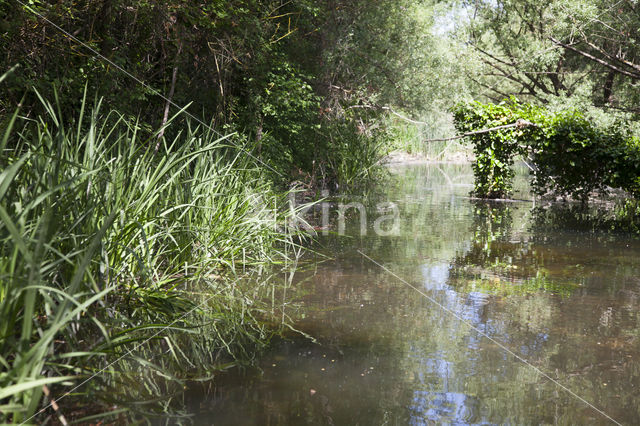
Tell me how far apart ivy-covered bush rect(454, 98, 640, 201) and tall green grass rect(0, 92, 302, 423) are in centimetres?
653

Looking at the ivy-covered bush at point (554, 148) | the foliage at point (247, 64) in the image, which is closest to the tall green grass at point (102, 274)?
the foliage at point (247, 64)

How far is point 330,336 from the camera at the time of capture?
4012 millimetres

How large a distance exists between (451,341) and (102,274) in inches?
88.3

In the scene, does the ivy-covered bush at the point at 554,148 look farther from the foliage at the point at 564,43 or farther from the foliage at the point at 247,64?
the foliage at the point at 564,43

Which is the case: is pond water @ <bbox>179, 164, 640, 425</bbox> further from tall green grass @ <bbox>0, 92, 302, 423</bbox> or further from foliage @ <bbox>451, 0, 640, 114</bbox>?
foliage @ <bbox>451, 0, 640, 114</bbox>

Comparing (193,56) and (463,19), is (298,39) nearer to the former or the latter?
(193,56)

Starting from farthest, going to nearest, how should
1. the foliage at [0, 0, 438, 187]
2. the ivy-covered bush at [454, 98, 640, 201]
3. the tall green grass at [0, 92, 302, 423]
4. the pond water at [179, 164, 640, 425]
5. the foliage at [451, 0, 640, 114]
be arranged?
the foliage at [451, 0, 640, 114]
the ivy-covered bush at [454, 98, 640, 201]
the foliage at [0, 0, 438, 187]
the pond water at [179, 164, 640, 425]
the tall green grass at [0, 92, 302, 423]

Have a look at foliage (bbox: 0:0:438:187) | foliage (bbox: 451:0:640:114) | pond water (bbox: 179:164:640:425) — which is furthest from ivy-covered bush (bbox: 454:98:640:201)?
foliage (bbox: 451:0:640:114)

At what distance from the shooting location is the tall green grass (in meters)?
2.27

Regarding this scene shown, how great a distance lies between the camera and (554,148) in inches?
415

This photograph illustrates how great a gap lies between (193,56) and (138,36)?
128cm

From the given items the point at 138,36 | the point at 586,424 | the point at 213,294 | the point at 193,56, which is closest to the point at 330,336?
the point at 213,294

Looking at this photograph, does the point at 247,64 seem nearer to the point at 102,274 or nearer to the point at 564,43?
the point at 102,274

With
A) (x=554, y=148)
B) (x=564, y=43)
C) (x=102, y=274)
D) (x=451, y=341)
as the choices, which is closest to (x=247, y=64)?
(x=554, y=148)
